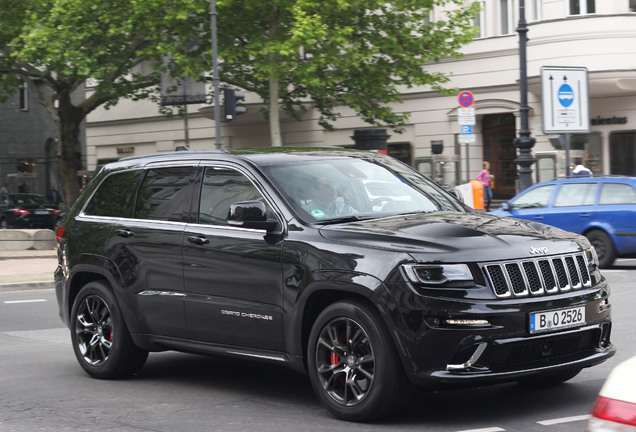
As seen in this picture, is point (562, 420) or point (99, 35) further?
point (99, 35)

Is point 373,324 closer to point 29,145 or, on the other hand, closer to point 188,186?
point 188,186

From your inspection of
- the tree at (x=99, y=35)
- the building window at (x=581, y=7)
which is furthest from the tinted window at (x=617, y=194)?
the tree at (x=99, y=35)

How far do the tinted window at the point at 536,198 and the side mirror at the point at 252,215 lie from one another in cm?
1257

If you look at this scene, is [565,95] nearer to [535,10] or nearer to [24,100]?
[535,10]

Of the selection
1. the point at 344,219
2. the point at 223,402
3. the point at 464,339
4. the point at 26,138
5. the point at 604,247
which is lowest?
the point at 223,402

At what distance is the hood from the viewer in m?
6.11

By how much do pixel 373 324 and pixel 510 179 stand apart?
30.6 m

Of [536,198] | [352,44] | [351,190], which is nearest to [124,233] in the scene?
[351,190]

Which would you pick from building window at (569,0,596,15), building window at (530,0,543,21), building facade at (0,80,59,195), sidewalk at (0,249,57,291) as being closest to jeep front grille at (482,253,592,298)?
sidewalk at (0,249,57,291)

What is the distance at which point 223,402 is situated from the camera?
7223mm

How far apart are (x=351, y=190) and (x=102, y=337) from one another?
2.44 m

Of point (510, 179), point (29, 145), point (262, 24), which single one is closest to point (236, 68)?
point (262, 24)

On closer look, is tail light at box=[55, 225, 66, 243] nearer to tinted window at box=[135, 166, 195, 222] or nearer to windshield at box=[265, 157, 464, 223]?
tinted window at box=[135, 166, 195, 222]

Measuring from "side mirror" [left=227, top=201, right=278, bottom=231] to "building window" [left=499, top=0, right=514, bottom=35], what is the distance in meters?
28.7
